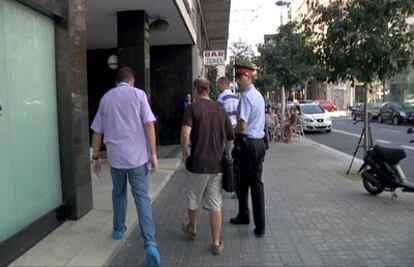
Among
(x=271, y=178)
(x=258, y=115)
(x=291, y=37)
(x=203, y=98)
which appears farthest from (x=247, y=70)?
(x=291, y=37)

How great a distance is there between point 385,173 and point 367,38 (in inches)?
121

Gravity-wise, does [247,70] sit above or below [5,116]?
above

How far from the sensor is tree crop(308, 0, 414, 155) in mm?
9477

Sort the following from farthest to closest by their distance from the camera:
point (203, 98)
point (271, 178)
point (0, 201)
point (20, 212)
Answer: point (271, 178), point (203, 98), point (20, 212), point (0, 201)

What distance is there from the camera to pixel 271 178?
33.2ft

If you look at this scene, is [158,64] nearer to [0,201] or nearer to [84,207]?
[84,207]

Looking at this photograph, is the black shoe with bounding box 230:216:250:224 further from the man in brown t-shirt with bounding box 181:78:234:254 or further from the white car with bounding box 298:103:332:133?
the white car with bounding box 298:103:332:133

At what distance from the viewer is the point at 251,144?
5816mm

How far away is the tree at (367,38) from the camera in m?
9.48

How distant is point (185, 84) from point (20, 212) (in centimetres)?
1265

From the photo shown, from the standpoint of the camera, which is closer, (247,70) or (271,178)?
(247,70)

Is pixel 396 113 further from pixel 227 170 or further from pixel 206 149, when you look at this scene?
pixel 206 149

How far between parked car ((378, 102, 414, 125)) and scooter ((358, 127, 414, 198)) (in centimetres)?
2342

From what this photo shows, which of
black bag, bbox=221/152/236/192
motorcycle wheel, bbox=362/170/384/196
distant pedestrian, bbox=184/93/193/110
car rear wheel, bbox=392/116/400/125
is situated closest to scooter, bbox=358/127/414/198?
motorcycle wheel, bbox=362/170/384/196
